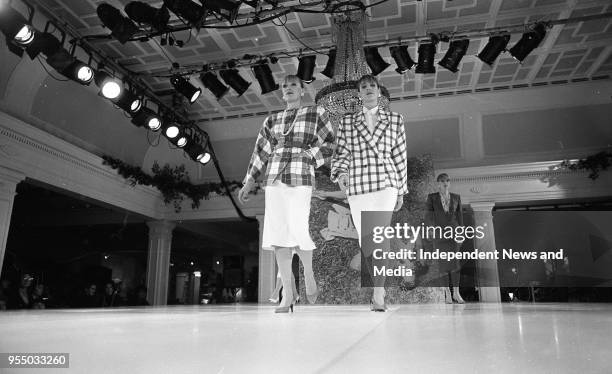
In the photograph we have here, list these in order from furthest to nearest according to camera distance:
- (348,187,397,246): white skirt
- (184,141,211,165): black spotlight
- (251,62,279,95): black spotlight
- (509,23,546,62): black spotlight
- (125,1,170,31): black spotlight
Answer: (184,141,211,165): black spotlight → (251,62,279,95): black spotlight → (509,23,546,62): black spotlight → (125,1,170,31): black spotlight → (348,187,397,246): white skirt

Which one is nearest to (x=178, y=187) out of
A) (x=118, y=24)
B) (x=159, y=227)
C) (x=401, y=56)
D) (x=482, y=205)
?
(x=159, y=227)

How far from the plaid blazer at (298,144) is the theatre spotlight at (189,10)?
3419mm

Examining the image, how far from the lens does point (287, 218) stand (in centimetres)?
276

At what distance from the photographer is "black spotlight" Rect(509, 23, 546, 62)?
7059 millimetres

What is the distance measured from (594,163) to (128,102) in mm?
9150

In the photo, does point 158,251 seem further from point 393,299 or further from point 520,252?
point 520,252

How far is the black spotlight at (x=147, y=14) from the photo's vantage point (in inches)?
225

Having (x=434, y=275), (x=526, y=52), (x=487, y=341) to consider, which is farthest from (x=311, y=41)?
(x=487, y=341)

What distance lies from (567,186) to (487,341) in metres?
10.2

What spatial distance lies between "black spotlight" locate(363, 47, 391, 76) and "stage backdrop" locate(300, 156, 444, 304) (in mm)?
3126

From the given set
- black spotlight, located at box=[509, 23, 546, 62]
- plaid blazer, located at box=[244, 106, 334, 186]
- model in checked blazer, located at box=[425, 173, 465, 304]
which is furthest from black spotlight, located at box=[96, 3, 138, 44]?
black spotlight, located at box=[509, 23, 546, 62]

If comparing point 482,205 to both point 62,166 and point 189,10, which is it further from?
point 62,166

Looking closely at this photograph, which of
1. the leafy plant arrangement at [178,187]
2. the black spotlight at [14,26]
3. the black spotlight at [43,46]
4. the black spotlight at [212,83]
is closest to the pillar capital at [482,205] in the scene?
the leafy plant arrangement at [178,187]

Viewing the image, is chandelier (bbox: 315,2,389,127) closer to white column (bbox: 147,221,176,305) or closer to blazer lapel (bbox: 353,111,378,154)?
blazer lapel (bbox: 353,111,378,154)
